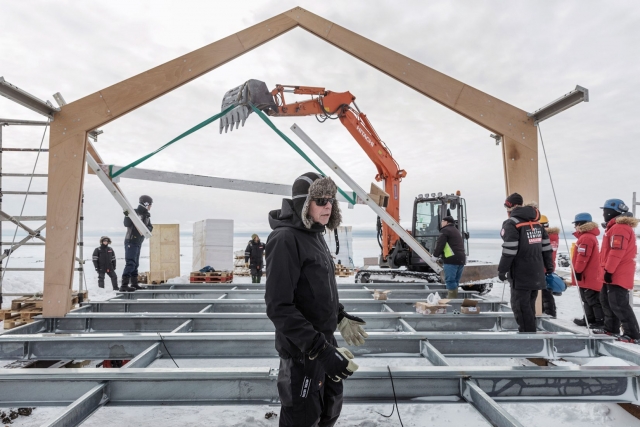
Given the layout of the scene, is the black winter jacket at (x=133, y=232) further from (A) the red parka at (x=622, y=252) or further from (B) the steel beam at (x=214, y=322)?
(A) the red parka at (x=622, y=252)

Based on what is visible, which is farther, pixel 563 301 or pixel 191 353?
pixel 563 301

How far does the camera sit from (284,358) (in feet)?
6.81

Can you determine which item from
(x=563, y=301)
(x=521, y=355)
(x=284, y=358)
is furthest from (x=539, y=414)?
(x=563, y=301)

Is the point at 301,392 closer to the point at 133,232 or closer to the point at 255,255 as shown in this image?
the point at 133,232

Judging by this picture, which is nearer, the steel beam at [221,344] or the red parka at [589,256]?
the steel beam at [221,344]

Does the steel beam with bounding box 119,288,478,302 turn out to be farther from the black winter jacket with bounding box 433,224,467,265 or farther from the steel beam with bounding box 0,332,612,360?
the steel beam with bounding box 0,332,612,360

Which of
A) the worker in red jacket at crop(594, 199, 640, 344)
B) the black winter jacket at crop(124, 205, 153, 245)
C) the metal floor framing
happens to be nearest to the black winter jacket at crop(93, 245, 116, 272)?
the black winter jacket at crop(124, 205, 153, 245)

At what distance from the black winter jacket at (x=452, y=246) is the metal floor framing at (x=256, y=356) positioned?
130cm

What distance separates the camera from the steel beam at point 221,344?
360 cm

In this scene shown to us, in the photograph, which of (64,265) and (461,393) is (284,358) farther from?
(64,265)

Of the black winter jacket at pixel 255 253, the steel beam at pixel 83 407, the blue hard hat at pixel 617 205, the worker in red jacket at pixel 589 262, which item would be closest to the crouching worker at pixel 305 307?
the steel beam at pixel 83 407

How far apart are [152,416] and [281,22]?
5.03 meters

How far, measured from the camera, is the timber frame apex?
4.74 m

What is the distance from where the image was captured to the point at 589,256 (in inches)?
241
